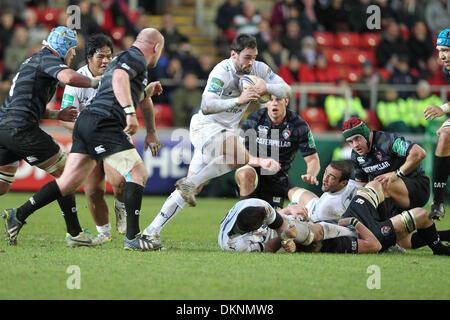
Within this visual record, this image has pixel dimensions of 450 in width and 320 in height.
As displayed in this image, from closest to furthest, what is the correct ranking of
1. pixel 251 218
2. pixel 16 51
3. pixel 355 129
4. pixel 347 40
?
pixel 251 218, pixel 355 129, pixel 16 51, pixel 347 40

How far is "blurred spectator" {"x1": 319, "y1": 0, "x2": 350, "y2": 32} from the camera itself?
20.7 meters

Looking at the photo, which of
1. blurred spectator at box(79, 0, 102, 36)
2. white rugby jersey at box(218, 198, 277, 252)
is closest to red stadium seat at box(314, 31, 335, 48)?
blurred spectator at box(79, 0, 102, 36)

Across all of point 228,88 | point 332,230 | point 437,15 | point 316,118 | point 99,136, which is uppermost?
point 437,15

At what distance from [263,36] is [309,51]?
4.09ft

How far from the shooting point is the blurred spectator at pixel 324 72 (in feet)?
60.4

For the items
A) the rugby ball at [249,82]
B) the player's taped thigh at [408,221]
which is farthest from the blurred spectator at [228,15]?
the player's taped thigh at [408,221]

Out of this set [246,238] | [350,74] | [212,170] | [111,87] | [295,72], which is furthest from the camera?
[350,74]

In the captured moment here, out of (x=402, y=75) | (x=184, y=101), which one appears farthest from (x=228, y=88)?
(x=402, y=75)

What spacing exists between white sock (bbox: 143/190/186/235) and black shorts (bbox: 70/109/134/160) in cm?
74

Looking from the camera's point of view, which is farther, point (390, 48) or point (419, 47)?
point (419, 47)

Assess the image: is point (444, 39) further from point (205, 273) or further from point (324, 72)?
point (324, 72)

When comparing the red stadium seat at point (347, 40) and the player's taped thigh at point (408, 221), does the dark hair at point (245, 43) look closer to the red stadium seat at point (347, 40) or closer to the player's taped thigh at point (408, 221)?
the player's taped thigh at point (408, 221)

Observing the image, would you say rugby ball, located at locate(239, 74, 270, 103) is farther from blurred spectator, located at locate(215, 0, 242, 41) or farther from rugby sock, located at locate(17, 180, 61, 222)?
blurred spectator, located at locate(215, 0, 242, 41)

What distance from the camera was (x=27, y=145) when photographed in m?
7.77
